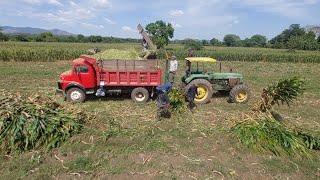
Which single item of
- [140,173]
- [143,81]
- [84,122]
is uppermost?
[143,81]

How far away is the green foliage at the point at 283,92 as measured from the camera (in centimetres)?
941

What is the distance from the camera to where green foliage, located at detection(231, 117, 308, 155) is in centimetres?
805

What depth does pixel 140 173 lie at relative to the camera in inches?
275

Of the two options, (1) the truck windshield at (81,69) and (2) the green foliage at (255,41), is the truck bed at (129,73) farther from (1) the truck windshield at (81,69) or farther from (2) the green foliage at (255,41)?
(2) the green foliage at (255,41)

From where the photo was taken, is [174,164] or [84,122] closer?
[174,164]

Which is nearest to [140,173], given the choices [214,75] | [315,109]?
[214,75]

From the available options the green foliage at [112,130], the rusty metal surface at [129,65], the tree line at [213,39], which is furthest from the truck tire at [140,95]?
the tree line at [213,39]

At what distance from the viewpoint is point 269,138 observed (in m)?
8.29

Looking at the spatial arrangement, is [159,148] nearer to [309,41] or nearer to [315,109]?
[315,109]

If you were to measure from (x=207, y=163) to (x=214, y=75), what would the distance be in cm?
650

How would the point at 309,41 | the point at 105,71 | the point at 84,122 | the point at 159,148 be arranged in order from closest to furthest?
the point at 159,148 < the point at 84,122 < the point at 105,71 < the point at 309,41

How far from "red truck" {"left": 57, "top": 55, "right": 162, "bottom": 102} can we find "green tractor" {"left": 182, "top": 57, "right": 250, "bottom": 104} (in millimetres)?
1348

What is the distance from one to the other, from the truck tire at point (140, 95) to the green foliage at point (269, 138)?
504 centimetres

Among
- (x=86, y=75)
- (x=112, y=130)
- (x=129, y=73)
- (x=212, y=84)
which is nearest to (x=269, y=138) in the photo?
(x=112, y=130)
